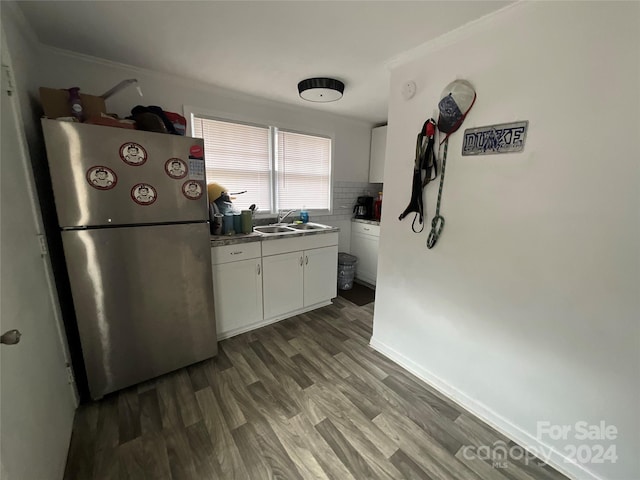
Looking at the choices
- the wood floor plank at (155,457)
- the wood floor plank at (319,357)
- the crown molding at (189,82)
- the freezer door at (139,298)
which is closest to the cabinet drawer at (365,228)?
the crown molding at (189,82)

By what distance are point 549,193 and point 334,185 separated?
251 cm

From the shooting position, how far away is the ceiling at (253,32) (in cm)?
131

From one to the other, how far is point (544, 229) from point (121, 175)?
2302 millimetres

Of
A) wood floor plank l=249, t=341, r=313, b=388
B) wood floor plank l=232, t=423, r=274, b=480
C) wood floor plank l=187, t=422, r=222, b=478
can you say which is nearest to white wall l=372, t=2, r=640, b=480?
wood floor plank l=249, t=341, r=313, b=388

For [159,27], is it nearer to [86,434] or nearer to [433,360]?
[86,434]

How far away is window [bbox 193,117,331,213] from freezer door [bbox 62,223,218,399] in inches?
42.8

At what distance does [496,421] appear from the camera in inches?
59.6

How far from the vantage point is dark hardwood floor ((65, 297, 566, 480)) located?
127 cm

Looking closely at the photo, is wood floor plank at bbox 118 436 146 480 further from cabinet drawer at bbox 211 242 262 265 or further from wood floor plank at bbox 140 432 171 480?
cabinet drawer at bbox 211 242 262 265

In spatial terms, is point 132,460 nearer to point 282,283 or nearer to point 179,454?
point 179,454

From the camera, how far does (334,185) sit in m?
3.51

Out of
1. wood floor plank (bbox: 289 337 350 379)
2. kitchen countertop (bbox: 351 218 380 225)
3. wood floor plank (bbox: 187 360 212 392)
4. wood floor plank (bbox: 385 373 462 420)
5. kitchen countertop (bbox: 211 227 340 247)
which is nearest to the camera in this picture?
wood floor plank (bbox: 385 373 462 420)

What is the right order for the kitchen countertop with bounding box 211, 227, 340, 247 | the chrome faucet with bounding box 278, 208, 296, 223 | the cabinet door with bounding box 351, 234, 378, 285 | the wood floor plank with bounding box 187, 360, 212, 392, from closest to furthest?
1. the wood floor plank with bounding box 187, 360, 212, 392
2. the kitchen countertop with bounding box 211, 227, 340, 247
3. the chrome faucet with bounding box 278, 208, 296, 223
4. the cabinet door with bounding box 351, 234, 378, 285

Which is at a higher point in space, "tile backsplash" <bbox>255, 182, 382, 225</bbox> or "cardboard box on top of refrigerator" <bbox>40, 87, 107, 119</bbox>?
"cardboard box on top of refrigerator" <bbox>40, 87, 107, 119</bbox>
